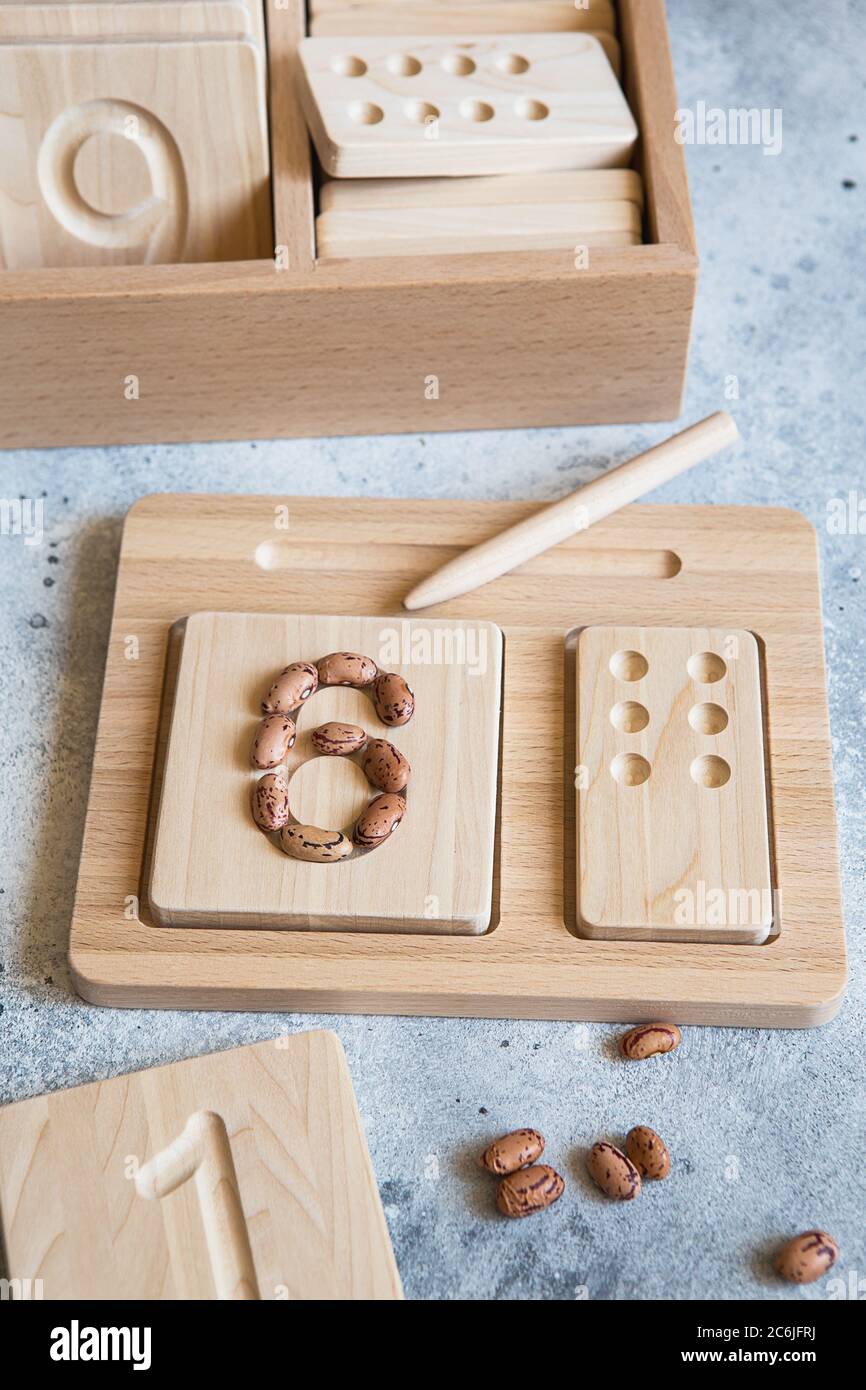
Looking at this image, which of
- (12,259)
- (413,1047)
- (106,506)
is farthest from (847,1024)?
(12,259)

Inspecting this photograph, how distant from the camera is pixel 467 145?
909mm

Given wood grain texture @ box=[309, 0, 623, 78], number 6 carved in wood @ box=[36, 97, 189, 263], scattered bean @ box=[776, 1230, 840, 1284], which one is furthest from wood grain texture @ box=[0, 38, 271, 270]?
scattered bean @ box=[776, 1230, 840, 1284]

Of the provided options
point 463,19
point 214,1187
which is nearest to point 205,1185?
point 214,1187

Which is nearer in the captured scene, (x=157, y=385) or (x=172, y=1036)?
(x=172, y=1036)

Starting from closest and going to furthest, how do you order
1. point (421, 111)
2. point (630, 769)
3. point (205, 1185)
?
point (205, 1185) → point (630, 769) → point (421, 111)

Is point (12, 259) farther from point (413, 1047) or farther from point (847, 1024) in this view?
point (847, 1024)

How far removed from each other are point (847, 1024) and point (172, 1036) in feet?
1.22

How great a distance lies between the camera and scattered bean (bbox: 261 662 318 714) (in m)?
0.82

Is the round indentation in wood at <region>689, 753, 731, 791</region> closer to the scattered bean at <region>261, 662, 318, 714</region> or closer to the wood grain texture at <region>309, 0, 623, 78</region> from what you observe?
the scattered bean at <region>261, 662, 318, 714</region>

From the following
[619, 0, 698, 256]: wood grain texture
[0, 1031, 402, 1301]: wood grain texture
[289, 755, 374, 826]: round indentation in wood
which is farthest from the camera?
[619, 0, 698, 256]: wood grain texture

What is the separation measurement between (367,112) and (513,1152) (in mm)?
631

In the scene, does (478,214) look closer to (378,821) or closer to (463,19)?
(463,19)

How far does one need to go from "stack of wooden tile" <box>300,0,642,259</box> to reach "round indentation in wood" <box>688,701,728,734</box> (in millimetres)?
293

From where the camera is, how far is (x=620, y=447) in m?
1.00
